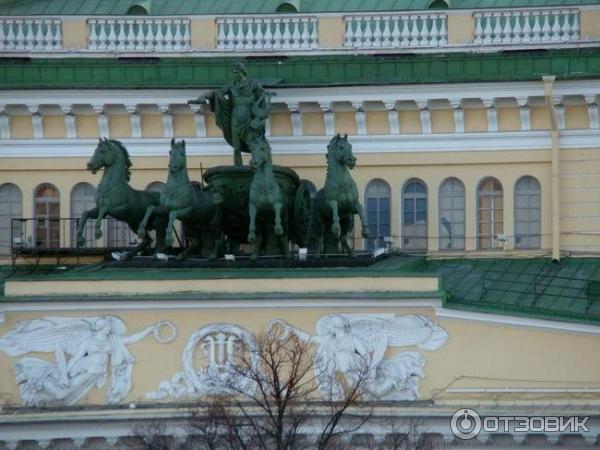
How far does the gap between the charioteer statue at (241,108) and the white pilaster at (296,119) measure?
188 cm

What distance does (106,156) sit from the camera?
182ft

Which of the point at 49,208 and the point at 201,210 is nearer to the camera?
the point at 201,210

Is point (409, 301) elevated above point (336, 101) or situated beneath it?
situated beneath

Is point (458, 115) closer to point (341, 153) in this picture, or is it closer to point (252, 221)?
point (341, 153)

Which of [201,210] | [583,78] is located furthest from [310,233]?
[583,78]

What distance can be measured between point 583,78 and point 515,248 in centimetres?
346

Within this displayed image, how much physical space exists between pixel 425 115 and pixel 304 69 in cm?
245

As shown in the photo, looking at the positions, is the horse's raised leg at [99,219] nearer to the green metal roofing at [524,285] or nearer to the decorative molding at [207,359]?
the decorative molding at [207,359]

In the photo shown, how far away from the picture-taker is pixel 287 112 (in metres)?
58.7

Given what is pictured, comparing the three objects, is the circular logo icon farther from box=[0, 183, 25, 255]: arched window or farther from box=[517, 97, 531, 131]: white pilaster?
box=[0, 183, 25, 255]: arched window

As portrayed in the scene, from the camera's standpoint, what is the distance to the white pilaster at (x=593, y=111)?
57438 millimetres

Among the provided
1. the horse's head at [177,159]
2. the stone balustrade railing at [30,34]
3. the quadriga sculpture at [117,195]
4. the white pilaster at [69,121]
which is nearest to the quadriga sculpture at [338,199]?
the horse's head at [177,159]

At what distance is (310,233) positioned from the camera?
55.5 m

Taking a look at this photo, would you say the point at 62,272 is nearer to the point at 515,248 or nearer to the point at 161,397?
the point at 161,397
